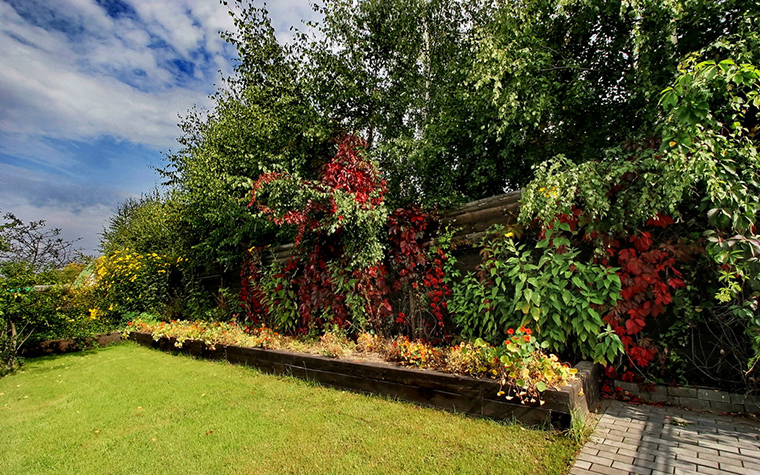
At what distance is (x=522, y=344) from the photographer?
108 inches

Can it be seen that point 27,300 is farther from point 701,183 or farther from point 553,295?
point 701,183

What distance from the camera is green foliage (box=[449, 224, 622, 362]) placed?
10.4 ft

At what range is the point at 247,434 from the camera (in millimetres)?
2779

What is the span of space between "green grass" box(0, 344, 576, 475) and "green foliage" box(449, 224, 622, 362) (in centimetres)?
110

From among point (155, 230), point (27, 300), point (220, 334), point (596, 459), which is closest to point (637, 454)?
point (596, 459)

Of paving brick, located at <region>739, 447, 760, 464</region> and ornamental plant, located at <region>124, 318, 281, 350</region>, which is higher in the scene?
ornamental plant, located at <region>124, 318, 281, 350</region>

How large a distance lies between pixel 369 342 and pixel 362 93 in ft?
13.7

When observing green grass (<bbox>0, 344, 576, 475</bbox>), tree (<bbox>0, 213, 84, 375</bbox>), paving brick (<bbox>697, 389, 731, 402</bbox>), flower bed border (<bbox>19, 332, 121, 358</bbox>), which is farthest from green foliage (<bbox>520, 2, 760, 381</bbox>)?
flower bed border (<bbox>19, 332, 121, 358</bbox>)

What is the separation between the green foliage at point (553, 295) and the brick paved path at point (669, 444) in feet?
1.88

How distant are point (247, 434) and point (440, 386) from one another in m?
1.62

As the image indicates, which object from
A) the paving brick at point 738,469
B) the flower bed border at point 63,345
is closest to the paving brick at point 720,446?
the paving brick at point 738,469

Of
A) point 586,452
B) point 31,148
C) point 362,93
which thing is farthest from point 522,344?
point 31,148

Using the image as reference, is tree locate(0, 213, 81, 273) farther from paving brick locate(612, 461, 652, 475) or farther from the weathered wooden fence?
paving brick locate(612, 461, 652, 475)

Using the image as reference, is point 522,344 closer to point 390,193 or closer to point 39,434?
point 390,193
